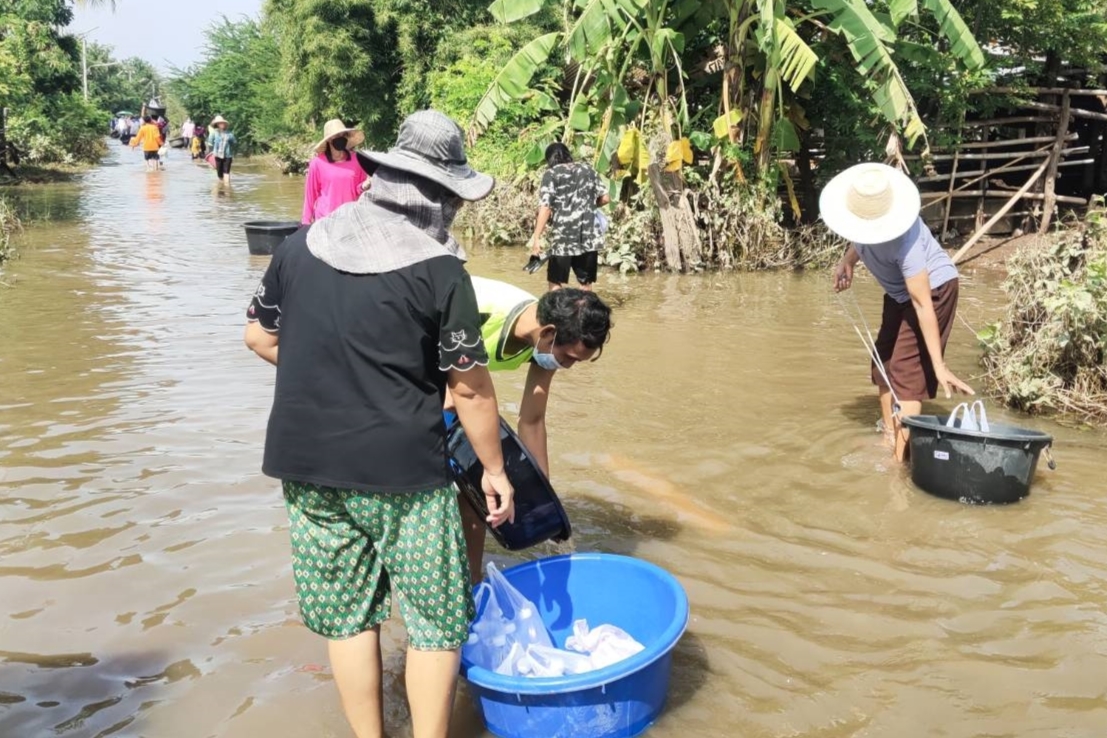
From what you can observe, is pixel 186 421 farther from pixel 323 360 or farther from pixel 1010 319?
pixel 1010 319

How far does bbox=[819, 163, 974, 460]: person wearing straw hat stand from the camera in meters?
4.68

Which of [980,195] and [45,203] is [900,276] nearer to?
[980,195]

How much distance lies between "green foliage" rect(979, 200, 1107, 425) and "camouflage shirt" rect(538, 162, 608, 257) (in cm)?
326

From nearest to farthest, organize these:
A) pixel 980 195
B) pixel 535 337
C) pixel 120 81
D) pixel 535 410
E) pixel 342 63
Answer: pixel 535 337 < pixel 535 410 < pixel 980 195 < pixel 342 63 < pixel 120 81

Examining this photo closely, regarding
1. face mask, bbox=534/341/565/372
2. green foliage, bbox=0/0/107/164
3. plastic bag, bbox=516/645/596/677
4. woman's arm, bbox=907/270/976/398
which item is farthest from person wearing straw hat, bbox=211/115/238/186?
plastic bag, bbox=516/645/596/677

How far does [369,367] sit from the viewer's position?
2.36 m

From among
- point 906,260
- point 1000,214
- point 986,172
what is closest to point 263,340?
point 906,260

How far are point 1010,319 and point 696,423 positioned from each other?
218 centimetres

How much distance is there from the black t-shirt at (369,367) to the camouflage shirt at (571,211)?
18.8 feet

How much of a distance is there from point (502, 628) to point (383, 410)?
100 centimetres

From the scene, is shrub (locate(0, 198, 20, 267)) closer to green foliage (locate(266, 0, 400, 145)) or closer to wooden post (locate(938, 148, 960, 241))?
green foliage (locate(266, 0, 400, 145))

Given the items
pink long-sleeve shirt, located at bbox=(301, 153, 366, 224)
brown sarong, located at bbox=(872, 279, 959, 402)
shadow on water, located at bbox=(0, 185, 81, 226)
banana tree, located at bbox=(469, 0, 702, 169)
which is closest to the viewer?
brown sarong, located at bbox=(872, 279, 959, 402)

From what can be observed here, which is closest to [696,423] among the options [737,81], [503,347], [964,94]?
[503,347]

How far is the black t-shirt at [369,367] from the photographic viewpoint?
7.62 feet
